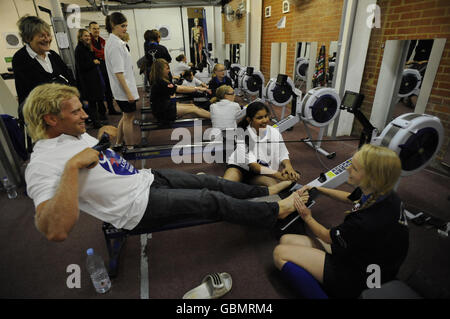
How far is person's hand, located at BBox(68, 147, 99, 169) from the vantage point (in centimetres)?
111

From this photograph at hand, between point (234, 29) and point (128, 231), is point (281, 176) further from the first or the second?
point (234, 29)

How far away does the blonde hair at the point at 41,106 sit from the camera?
1.18 metres

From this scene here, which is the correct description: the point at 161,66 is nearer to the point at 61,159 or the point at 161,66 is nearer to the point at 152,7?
the point at 61,159

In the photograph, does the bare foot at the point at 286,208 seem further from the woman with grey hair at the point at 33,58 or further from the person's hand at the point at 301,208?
the woman with grey hair at the point at 33,58

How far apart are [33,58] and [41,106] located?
1.74 metres

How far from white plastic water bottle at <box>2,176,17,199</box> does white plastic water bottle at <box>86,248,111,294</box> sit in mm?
1598

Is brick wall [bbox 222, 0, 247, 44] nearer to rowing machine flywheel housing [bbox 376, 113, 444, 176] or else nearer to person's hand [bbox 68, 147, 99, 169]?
rowing machine flywheel housing [bbox 376, 113, 444, 176]

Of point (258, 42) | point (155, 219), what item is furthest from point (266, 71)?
point (155, 219)

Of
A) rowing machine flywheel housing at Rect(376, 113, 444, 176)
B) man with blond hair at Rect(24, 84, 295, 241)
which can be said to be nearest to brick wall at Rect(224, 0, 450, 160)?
rowing machine flywheel housing at Rect(376, 113, 444, 176)

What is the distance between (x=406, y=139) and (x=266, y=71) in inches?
213

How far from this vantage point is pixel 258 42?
660cm

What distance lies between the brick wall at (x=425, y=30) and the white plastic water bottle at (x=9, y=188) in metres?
4.65

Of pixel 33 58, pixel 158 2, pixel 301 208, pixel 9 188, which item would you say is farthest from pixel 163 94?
pixel 158 2

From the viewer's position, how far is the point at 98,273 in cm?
158
